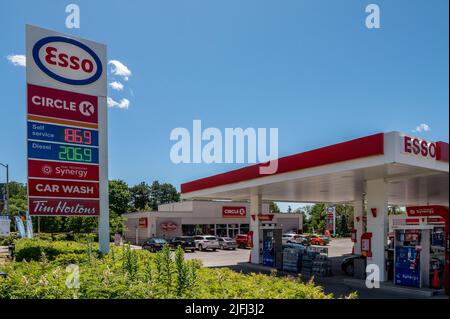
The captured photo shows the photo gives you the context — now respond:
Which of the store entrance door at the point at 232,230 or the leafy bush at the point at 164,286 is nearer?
the leafy bush at the point at 164,286

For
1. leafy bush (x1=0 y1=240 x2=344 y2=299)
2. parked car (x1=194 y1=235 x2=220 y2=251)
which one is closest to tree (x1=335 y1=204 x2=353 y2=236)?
parked car (x1=194 y1=235 x2=220 y2=251)

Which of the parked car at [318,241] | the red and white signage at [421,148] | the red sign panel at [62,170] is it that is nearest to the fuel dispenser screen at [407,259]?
the red and white signage at [421,148]

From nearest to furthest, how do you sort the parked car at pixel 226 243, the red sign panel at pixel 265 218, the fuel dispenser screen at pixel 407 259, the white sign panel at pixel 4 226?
the fuel dispenser screen at pixel 407 259 → the red sign panel at pixel 265 218 → the parked car at pixel 226 243 → the white sign panel at pixel 4 226

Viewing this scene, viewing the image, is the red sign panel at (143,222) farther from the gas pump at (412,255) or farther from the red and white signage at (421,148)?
the red and white signage at (421,148)

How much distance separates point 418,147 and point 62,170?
11881 millimetres

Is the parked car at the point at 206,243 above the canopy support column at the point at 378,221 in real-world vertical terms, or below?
below

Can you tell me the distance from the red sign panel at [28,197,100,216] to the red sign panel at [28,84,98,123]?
9.68 feet

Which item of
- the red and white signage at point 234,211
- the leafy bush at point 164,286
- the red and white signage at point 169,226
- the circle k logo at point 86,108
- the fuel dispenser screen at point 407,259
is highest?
the circle k logo at point 86,108

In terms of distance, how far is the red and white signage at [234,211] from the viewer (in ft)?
158

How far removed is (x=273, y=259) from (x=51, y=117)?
1359 centimetres

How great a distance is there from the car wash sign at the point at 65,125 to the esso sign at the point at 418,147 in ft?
34.5

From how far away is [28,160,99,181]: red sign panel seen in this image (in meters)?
13.7

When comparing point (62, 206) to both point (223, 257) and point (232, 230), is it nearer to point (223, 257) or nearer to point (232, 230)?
point (223, 257)
